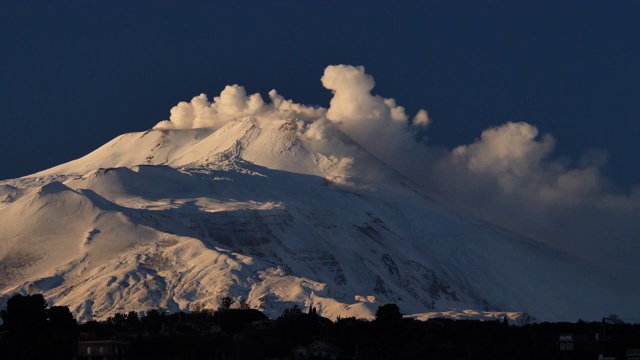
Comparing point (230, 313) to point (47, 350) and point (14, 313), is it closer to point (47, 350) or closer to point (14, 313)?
point (14, 313)

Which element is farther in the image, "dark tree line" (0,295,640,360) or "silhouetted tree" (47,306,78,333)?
"silhouetted tree" (47,306,78,333)

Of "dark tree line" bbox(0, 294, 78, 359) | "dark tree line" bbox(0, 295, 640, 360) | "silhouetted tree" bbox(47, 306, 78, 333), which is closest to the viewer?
"dark tree line" bbox(0, 294, 78, 359)

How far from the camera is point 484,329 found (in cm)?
13875

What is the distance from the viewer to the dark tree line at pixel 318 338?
403 feet

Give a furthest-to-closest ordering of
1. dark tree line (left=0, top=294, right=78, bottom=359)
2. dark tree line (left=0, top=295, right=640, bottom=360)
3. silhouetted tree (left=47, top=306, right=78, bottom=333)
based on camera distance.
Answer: silhouetted tree (left=47, top=306, right=78, bottom=333) < dark tree line (left=0, top=295, right=640, bottom=360) < dark tree line (left=0, top=294, right=78, bottom=359)

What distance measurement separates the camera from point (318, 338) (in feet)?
444

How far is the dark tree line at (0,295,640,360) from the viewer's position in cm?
12269

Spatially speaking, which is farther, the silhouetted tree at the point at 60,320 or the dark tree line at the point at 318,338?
the silhouetted tree at the point at 60,320

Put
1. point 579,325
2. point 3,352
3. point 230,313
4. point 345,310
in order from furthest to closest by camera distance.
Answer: point 345,310 < point 230,313 < point 579,325 < point 3,352

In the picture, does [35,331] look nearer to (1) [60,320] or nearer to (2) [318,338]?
(1) [60,320]

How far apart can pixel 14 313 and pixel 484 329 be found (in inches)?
1432

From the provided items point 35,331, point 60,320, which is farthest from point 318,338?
point 35,331

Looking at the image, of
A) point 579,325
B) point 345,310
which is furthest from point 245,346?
point 345,310

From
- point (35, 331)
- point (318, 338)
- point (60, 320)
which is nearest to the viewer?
point (35, 331)
